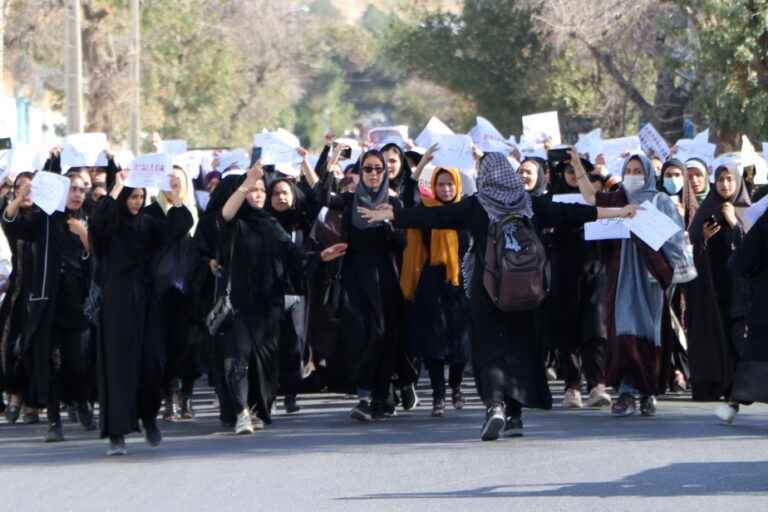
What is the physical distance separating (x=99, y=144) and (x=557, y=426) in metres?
3.43

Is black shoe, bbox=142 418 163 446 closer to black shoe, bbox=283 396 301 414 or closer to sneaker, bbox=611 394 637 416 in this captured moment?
black shoe, bbox=283 396 301 414

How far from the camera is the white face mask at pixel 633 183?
13.0 meters

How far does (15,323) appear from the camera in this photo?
13.5 metres

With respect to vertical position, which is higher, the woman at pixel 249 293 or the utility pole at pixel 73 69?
the utility pole at pixel 73 69

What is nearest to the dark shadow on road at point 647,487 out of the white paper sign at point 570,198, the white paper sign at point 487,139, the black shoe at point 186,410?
the white paper sign at point 570,198

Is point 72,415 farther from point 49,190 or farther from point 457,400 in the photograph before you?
point 457,400

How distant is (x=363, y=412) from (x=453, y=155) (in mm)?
1823

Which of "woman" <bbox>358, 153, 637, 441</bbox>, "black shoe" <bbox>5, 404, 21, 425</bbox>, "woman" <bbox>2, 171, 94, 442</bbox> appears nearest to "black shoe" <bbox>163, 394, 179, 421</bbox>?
"woman" <bbox>2, 171, 94, 442</bbox>

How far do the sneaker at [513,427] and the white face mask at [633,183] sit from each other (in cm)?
215

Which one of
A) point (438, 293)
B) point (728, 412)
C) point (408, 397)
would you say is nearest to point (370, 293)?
point (438, 293)

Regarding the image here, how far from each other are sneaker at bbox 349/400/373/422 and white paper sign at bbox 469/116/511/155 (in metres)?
2.95

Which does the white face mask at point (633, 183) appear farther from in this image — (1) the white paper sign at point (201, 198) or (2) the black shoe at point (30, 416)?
(2) the black shoe at point (30, 416)

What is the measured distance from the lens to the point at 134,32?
37500 mm

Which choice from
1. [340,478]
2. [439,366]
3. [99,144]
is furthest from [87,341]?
[340,478]
